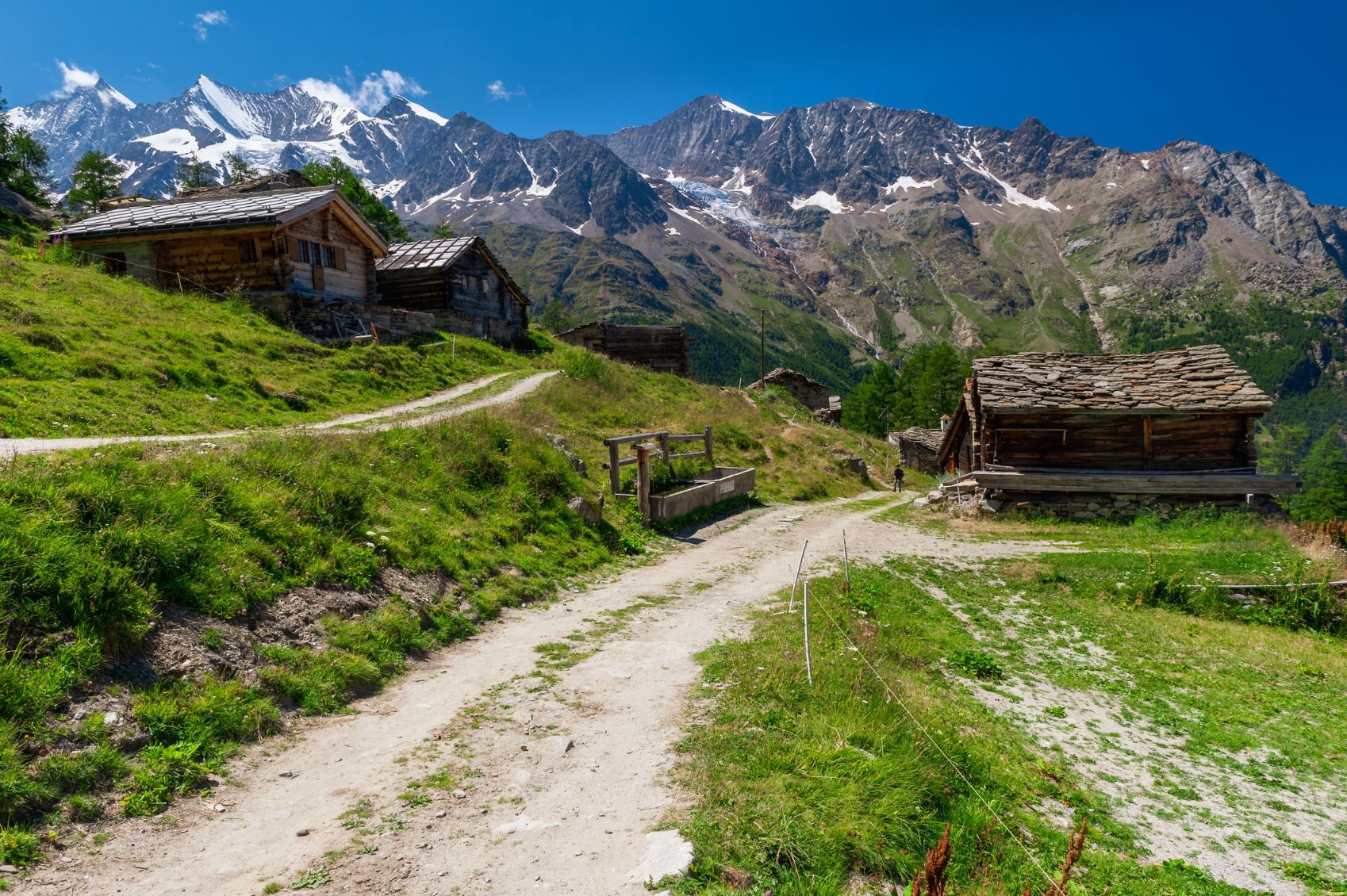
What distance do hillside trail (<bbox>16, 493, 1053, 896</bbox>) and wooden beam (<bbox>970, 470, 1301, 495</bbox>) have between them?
55.9 feet

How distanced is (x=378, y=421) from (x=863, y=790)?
51.7 feet

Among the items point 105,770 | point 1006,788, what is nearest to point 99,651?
point 105,770

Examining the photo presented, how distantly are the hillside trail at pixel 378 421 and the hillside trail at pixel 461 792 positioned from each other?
5821 mm

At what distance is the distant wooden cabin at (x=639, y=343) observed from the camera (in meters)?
49.8

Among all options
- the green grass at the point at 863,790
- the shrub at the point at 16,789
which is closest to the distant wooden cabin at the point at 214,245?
the shrub at the point at 16,789

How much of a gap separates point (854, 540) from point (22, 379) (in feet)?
65.5

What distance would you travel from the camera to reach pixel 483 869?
432 centimetres

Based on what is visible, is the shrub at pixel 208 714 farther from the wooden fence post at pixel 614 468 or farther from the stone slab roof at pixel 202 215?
the stone slab roof at pixel 202 215

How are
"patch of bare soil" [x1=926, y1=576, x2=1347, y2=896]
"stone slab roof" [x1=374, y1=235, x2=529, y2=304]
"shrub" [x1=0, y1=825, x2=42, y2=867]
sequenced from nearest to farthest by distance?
"shrub" [x1=0, y1=825, x2=42, y2=867], "patch of bare soil" [x1=926, y1=576, x2=1347, y2=896], "stone slab roof" [x1=374, y1=235, x2=529, y2=304]

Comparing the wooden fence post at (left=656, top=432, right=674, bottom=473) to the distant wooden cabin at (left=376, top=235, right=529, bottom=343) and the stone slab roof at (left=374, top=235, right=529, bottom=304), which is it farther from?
the stone slab roof at (left=374, top=235, right=529, bottom=304)

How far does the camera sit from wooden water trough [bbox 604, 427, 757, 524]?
17078 millimetres

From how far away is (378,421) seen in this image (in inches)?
668

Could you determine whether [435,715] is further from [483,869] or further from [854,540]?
[854,540]

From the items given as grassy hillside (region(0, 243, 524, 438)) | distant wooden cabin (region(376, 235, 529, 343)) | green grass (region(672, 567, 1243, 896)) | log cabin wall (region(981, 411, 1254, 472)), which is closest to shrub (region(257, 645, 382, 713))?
green grass (region(672, 567, 1243, 896))
